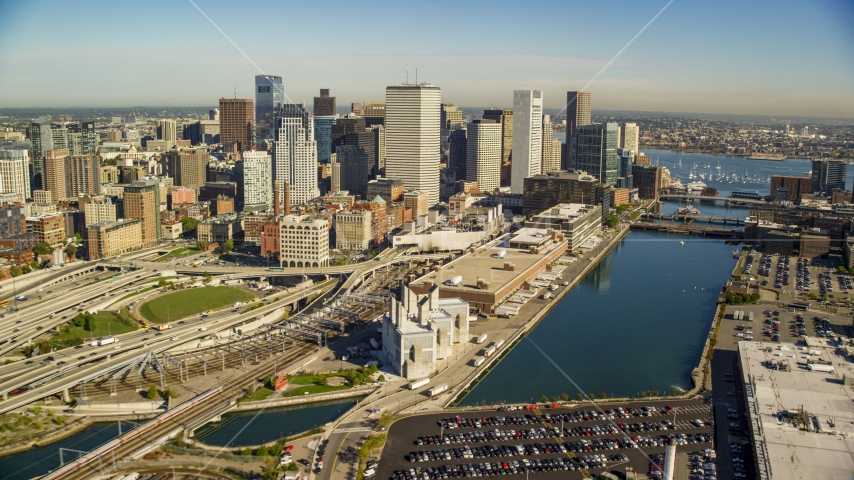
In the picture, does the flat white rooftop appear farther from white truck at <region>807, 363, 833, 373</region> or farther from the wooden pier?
the wooden pier

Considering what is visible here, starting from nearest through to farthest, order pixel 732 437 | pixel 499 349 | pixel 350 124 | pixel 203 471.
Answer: pixel 203 471 → pixel 732 437 → pixel 499 349 → pixel 350 124

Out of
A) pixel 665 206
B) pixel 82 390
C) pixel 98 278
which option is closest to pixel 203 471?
pixel 82 390

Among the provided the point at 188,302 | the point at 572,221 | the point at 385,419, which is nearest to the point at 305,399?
the point at 385,419

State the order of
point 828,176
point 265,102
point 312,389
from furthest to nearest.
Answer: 1. point 265,102
2. point 828,176
3. point 312,389

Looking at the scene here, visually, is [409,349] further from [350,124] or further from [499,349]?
[350,124]

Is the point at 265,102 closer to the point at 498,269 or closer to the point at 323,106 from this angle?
the point at 323,106

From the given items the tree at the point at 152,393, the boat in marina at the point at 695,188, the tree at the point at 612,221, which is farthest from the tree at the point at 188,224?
the boat in marina at the point at 695,188
